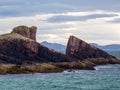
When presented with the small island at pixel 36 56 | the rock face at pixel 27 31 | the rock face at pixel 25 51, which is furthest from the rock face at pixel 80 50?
the rock face at pixel 25 51

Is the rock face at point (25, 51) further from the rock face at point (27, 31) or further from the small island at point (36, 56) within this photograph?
the rock face at point (27, 31)

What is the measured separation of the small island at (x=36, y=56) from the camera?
11554cm

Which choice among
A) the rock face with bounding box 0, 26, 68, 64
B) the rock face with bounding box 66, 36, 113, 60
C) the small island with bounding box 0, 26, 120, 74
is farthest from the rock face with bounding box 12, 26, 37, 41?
the rock face with bounding box 66, 36, 113, 60

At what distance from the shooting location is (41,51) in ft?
486

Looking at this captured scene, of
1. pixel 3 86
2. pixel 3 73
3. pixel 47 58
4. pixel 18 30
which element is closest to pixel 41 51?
pixel 47 58

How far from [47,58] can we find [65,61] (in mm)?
6140

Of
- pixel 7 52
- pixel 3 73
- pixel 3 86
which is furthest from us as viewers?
pixel 7 52

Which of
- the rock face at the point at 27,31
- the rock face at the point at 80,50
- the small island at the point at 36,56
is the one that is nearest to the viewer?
the small island at the point at 36,56

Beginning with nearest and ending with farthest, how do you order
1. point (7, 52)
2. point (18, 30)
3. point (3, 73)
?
point (3, 73) → point (7, 52) → point (18, 30)

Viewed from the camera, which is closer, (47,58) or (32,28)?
(47,58)

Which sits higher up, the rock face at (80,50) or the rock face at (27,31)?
the rock face at (27,31)

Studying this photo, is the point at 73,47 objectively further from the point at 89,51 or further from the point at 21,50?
the point at 21,50

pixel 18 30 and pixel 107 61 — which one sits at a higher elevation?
pixel 18 30

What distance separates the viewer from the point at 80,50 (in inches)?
6604
